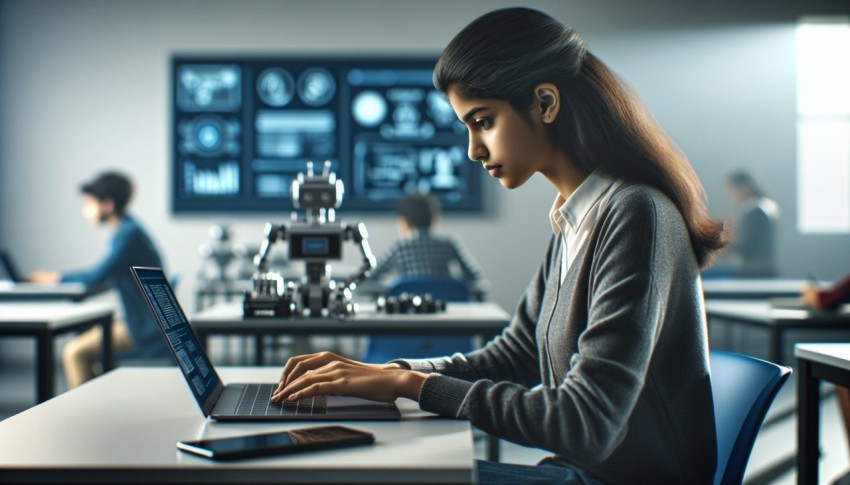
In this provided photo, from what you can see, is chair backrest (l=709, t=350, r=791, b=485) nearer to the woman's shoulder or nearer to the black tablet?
the woman's shoulder

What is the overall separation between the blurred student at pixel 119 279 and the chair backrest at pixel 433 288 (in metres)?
1.17

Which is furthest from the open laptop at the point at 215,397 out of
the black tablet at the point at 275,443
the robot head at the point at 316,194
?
the robot head at the point at 316,194

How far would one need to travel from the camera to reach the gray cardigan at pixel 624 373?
990 millimetres

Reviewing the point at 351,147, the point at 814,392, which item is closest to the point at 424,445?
the point at 814,392

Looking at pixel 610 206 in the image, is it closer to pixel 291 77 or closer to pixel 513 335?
pixel 513 335

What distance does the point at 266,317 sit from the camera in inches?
99.7

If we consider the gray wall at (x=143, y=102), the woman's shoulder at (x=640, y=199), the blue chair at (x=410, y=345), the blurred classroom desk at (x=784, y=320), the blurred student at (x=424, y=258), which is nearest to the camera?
the woman's shoulder at (x=640, y=199)

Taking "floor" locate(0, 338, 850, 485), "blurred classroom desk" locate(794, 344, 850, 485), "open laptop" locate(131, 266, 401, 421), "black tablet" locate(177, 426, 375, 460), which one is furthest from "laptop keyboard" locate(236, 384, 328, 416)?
"floor" locate(0, 338, 850, 485)

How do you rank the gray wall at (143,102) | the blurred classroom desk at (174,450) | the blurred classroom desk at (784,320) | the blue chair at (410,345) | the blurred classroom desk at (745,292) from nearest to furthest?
the blurred classroom desk at (174,450), the blurred classroom desk at (784,320), the blue chair at (410,345), the blurred classroom desk at (745,292), the gray wall at (143,102)

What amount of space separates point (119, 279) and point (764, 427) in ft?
10.4

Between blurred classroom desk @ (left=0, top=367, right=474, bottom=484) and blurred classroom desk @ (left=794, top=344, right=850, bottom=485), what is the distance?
920 mm

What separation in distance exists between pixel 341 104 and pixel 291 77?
425 millimetres

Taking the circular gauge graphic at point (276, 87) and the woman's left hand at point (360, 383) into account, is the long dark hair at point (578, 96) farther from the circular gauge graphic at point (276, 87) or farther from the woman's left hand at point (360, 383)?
the circular gauge graphic at point (276, 87)

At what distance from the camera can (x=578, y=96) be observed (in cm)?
120
